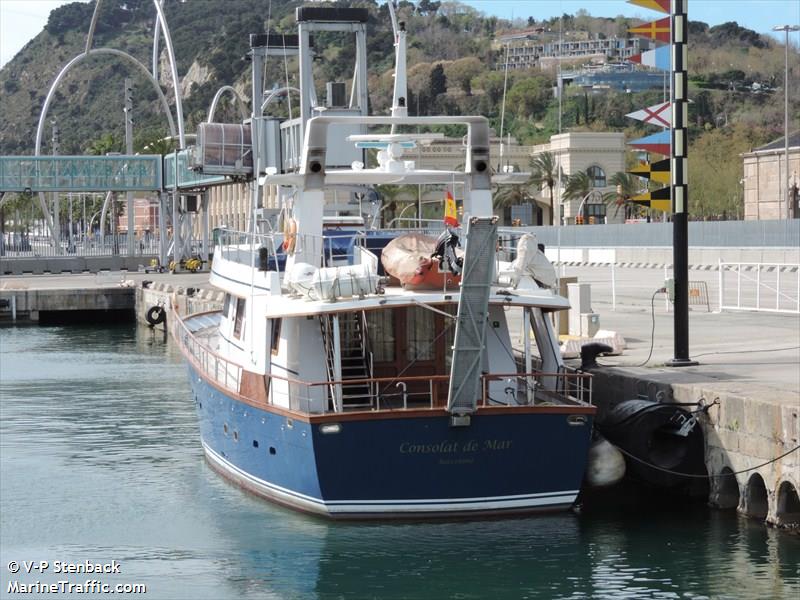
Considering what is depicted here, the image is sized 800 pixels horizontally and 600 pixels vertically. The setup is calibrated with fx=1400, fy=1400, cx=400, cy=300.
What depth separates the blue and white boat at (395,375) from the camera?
54.6ft

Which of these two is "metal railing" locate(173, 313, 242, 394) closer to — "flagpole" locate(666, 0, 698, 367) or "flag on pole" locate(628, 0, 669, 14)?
"flagpole" locate(666, 0, 698, 367)

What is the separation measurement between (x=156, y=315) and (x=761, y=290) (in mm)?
23947

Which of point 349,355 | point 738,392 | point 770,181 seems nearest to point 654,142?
point 738,392

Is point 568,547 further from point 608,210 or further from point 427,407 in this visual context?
point 608,210

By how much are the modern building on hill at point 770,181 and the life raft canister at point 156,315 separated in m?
43.5

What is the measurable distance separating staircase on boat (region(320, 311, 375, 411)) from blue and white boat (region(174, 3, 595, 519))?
0.08ft

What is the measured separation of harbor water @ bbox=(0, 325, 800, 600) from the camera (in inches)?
620

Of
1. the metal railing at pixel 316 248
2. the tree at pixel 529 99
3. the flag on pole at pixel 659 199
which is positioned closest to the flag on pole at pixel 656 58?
the flag on pole at pixel 659 199

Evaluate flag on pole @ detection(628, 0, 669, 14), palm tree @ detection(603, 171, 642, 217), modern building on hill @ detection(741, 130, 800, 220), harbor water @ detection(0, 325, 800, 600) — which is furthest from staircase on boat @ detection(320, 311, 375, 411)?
palm tree @ detection(603, 171, 642, 217)

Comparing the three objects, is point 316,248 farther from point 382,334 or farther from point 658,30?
point 658,30

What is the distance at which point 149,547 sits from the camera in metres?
17.7

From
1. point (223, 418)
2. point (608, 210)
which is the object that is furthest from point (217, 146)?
point (608, 210)

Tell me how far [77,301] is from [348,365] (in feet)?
139

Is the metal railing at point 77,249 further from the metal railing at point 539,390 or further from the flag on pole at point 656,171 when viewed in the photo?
the metal railing at point 539,390
